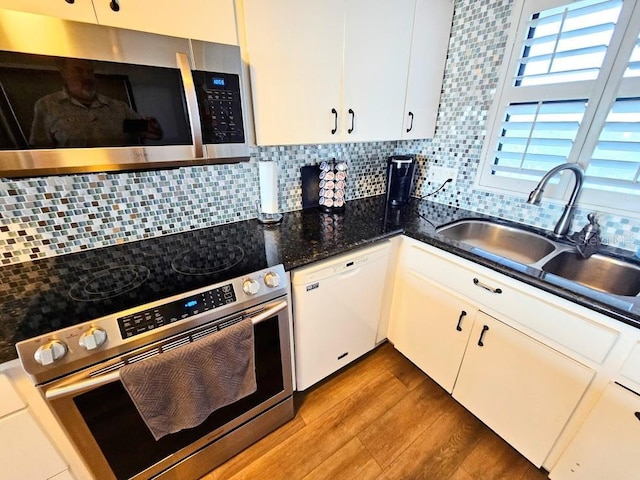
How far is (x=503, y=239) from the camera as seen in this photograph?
1.59m

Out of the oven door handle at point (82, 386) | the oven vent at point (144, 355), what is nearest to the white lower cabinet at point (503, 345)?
the oven vent at point (144, 355)

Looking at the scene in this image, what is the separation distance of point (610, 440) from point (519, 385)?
0.93 ft

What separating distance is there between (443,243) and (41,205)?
1741 mm

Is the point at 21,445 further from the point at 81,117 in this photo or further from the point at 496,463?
the point at 496,463

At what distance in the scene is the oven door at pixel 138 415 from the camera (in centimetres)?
82

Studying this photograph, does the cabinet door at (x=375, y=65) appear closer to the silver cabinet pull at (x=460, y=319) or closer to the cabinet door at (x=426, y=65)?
the cabinet door at (x=426, y=65)

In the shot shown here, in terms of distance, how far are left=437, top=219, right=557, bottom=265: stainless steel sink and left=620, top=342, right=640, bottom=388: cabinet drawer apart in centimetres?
58

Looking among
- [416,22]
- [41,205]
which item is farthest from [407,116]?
[41,205]

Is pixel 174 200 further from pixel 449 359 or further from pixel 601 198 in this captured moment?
pixel 601 198

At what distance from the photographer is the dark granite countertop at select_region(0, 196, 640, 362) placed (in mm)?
851

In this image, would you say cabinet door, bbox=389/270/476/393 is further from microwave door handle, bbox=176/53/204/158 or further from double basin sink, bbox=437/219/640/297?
microwave door handle, bbox=176/53/204/158

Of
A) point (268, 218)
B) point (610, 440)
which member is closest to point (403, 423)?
point (610, 440)

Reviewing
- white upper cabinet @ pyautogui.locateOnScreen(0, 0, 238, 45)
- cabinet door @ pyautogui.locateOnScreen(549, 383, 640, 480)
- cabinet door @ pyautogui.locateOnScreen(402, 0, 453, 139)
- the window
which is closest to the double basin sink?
the window

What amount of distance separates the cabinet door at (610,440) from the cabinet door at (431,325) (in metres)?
0.48
